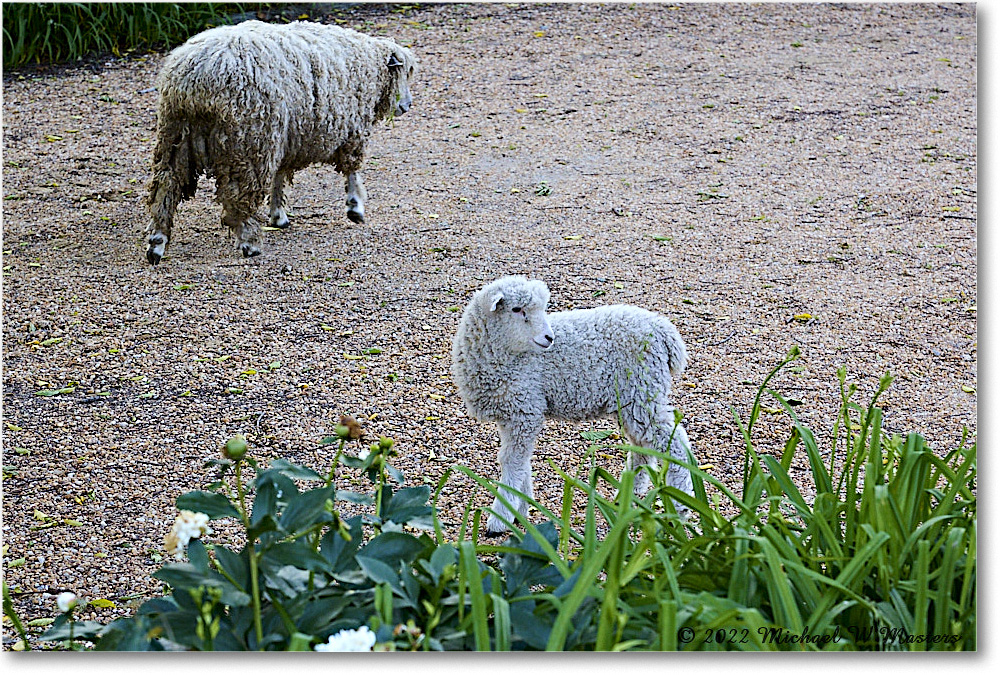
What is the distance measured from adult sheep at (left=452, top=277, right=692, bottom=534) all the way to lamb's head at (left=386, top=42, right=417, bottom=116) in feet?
7.27

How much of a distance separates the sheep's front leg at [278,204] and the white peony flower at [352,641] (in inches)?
127

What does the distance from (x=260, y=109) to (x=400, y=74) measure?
74cm

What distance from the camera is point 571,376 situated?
252 cm

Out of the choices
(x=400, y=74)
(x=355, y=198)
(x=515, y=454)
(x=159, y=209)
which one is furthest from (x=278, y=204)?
(x=515, y=454)

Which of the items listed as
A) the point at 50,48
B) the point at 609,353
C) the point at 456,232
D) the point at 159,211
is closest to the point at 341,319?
the point at 456,232

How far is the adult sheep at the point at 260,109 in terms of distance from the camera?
392 cm

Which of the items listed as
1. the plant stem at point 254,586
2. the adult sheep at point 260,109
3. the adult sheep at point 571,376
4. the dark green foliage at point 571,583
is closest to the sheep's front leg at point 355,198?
the adult sheep at point 260,109

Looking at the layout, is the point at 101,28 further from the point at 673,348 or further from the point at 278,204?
the point at 673,348

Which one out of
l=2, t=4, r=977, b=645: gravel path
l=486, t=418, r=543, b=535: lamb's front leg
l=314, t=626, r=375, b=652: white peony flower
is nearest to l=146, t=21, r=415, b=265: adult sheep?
l=2, t=4, r=977, b=645: gravel path

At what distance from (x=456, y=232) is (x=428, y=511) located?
2.51 m

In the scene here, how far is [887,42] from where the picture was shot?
13.4ft

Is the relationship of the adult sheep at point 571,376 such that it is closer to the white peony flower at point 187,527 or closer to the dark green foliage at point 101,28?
the white peony flower at point 187,527

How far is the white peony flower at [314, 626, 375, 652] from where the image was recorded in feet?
5.05

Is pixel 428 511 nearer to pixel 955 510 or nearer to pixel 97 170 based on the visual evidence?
pixel 955 510
